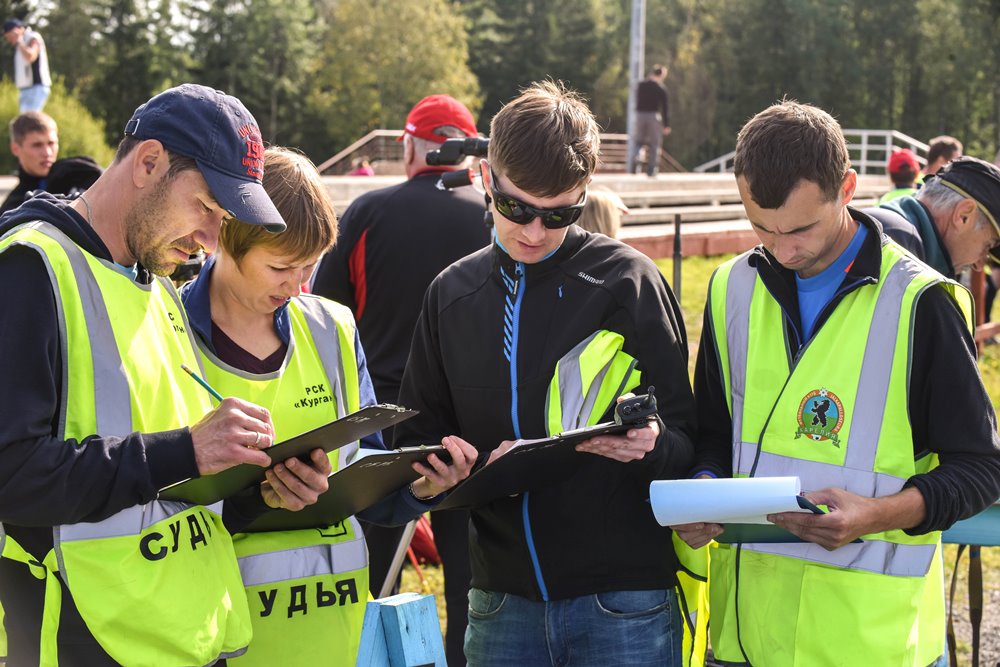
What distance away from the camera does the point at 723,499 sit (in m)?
2.41

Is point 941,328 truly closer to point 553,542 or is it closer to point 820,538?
point 820,538

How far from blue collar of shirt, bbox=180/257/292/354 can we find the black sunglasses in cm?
58

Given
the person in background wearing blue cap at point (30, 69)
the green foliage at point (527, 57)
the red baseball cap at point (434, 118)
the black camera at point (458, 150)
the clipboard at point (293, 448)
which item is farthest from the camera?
the green foliage at point (527, 57)

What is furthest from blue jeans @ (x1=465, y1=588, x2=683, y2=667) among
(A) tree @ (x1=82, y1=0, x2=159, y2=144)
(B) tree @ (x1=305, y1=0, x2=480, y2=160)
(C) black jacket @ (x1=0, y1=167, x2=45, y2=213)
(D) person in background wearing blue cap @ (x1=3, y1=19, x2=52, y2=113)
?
(B) tree @ (x1=305, y1=0, x2=480, y2=160)

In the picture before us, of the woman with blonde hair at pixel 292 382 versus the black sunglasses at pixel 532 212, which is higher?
the black sunglasses at pixel 532 212

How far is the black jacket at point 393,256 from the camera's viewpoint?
15.6 ft

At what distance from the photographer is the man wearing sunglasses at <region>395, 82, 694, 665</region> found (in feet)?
8.96

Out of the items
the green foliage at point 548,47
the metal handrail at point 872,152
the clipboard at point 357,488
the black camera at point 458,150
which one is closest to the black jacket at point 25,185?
the black camera at point 458,150

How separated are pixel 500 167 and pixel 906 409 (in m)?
1.07

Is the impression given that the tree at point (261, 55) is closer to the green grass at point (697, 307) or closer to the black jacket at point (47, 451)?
the green grass at point (697, 307)

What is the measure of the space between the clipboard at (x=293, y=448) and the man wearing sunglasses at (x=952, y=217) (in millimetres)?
1555

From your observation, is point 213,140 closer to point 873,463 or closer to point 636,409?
point 636,409

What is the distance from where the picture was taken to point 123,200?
2.35 m

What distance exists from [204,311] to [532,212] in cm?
80
